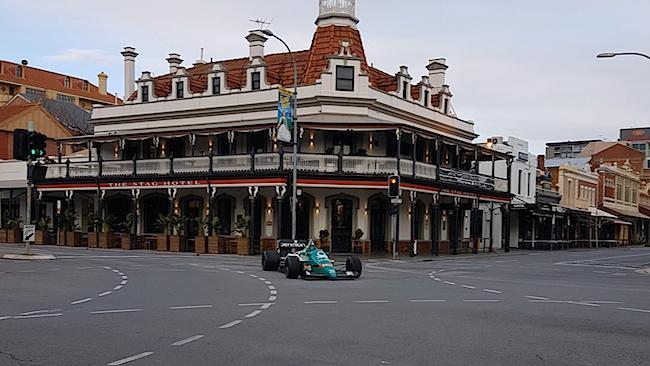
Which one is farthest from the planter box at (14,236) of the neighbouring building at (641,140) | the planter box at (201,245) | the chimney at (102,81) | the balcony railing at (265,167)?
the neighbouring building at (641,140)

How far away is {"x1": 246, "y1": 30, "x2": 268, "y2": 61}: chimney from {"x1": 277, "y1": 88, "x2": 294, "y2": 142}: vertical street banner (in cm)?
1629

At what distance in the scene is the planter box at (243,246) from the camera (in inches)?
1455

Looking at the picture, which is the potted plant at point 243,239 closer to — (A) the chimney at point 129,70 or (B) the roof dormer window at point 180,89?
(B) the roof dormer window at point 180,89

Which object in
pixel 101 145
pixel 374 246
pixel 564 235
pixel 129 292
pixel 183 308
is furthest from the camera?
pixel 564 235

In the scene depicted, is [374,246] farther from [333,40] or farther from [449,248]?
[333,40]

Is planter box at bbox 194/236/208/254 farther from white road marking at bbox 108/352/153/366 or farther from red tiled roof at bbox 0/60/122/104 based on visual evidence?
red tiled roof at bbox 0/60/122/104

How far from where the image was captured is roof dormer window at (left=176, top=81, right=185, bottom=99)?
46.8 m

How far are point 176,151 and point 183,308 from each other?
108 ft

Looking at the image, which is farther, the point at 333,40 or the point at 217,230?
the point at 333,40

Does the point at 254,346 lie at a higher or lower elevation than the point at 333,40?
lower

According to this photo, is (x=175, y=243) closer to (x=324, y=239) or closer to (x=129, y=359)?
(x=324, y=239)

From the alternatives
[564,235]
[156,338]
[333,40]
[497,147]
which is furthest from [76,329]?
[564,235]

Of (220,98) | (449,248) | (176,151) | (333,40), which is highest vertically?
(333,40)

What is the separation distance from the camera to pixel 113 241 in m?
42.6
